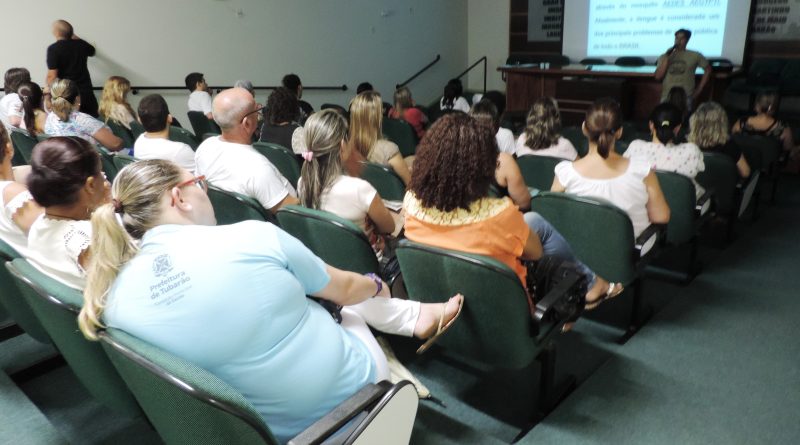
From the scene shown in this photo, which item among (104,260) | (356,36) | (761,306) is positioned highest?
(356,36)

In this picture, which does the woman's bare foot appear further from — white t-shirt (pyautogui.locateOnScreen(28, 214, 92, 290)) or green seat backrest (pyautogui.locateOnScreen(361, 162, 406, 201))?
green seat backrest (pyautogui.locateOnScreen(361, 162, 406, 201))

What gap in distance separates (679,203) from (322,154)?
1.85m

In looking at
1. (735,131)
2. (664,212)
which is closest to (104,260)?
(664,212)

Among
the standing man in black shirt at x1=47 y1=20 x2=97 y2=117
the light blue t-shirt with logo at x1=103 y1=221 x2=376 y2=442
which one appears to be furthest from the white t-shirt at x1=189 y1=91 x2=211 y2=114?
the light blue t-shirt with logo at x1=103 y1=221 x2=376 y2=442

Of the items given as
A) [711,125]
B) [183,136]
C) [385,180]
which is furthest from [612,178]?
[183,136]

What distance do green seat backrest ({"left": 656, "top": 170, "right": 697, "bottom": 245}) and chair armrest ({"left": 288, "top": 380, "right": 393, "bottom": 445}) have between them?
6.93 ft

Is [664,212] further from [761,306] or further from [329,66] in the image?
[329,66]

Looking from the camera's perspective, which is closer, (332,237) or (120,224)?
(120,224)

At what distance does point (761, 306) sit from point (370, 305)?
2293mm

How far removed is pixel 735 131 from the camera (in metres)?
4.67

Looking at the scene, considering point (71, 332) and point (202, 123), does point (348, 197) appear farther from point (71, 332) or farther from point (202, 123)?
point (202, 123)

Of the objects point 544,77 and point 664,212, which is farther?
point 544,77

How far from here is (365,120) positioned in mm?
3381

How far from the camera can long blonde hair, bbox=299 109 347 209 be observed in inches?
89.3
